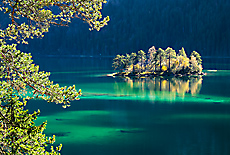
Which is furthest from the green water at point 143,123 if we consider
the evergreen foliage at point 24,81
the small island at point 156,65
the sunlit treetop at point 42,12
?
the small island at point 156,65

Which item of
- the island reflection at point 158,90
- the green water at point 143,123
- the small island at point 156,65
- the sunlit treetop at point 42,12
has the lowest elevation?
the green water at point 143,123

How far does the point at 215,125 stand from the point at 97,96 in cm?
3881

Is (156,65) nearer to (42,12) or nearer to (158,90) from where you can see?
(158,90)

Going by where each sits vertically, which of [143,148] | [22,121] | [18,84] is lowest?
[143,148]

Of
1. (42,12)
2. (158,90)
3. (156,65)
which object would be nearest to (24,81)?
(42,12)

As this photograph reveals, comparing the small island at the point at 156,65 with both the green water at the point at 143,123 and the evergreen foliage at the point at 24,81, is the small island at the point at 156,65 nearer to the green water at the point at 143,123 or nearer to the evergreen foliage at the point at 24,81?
the green water at the point at 143,123

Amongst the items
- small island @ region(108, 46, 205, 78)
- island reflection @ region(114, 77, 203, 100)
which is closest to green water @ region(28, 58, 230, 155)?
island reflection @ region(114, 77, 203, 100)

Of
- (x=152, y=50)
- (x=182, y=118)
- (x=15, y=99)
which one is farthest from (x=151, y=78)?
(x=15, y=99)

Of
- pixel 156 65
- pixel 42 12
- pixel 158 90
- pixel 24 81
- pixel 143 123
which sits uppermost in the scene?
pixel 42 12

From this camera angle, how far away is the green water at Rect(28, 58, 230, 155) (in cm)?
4706

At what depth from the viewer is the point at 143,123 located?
61.1 m

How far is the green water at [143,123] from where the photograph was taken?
154 ft

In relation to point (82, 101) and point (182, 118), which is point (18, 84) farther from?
point (82, 101)

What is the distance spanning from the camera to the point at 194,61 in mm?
159250
